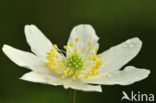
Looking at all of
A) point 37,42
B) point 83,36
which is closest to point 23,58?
point 37,42

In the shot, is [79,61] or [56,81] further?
Result: [79,61]

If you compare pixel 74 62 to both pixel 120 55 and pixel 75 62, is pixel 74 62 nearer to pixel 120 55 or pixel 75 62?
pixel 75 62

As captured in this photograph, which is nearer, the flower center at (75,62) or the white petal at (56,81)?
the white petal at (56,81)

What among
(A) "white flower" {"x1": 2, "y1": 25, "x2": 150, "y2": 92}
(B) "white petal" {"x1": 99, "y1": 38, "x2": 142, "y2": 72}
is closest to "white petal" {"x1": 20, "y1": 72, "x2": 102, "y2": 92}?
(A) "white flower" {"x1": 2, "y1": 25, "x2": 150, "y2": 92}

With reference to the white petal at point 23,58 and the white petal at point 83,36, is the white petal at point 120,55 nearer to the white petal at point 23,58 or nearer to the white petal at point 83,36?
the white petal at point 83,36

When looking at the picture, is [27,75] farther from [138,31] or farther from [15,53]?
[138,31]

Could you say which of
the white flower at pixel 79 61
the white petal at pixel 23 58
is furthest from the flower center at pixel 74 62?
the white petal at pixel 23 58

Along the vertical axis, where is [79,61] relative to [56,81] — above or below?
above
